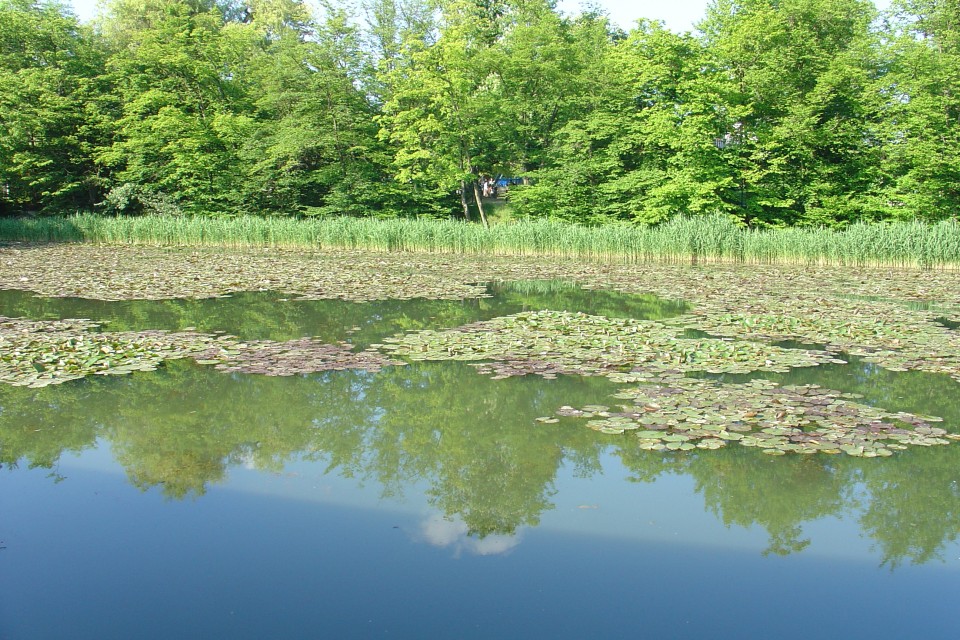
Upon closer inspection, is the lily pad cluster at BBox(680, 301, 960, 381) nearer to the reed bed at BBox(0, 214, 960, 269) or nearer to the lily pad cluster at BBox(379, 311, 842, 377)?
the lily pad cluster at BBox(379, 311, 842, 377)

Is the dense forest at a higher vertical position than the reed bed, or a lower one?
higher

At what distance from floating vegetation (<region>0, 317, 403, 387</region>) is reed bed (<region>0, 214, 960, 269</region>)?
10830mm

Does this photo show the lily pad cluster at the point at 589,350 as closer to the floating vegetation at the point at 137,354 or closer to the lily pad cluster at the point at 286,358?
the lily pad cluster at the point at 286,358

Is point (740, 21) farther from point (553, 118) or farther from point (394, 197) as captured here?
point (394, 197)

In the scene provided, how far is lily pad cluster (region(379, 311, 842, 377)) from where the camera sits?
670 centimetres

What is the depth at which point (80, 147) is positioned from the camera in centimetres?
2683

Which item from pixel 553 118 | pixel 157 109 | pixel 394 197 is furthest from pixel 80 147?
pixel 553 118

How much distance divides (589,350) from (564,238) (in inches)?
427

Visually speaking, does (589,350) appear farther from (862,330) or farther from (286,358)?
(862,330)

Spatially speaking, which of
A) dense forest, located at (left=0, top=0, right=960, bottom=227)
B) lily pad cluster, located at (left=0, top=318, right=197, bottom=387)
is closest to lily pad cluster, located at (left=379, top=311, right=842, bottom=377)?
lily pad cluster, located at (left=0, top=318, right=197, bottom=387)

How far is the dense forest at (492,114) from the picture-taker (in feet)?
68.2

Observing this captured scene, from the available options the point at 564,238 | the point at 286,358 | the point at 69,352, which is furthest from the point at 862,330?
the point at 564,238

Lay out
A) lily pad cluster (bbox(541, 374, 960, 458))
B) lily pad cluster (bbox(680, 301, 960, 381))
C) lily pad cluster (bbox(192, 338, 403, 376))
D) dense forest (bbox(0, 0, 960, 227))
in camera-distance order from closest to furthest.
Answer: lily pad cluster (bbox(541, 374, 960, 458)) < lily pad cluster (bbox(192, 338, 403, 376)) < lily pad cluster (bbox(680, 301, 960, 381)) < dense forest (bbox(0, 0, 960, 227))

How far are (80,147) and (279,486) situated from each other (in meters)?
27.2
